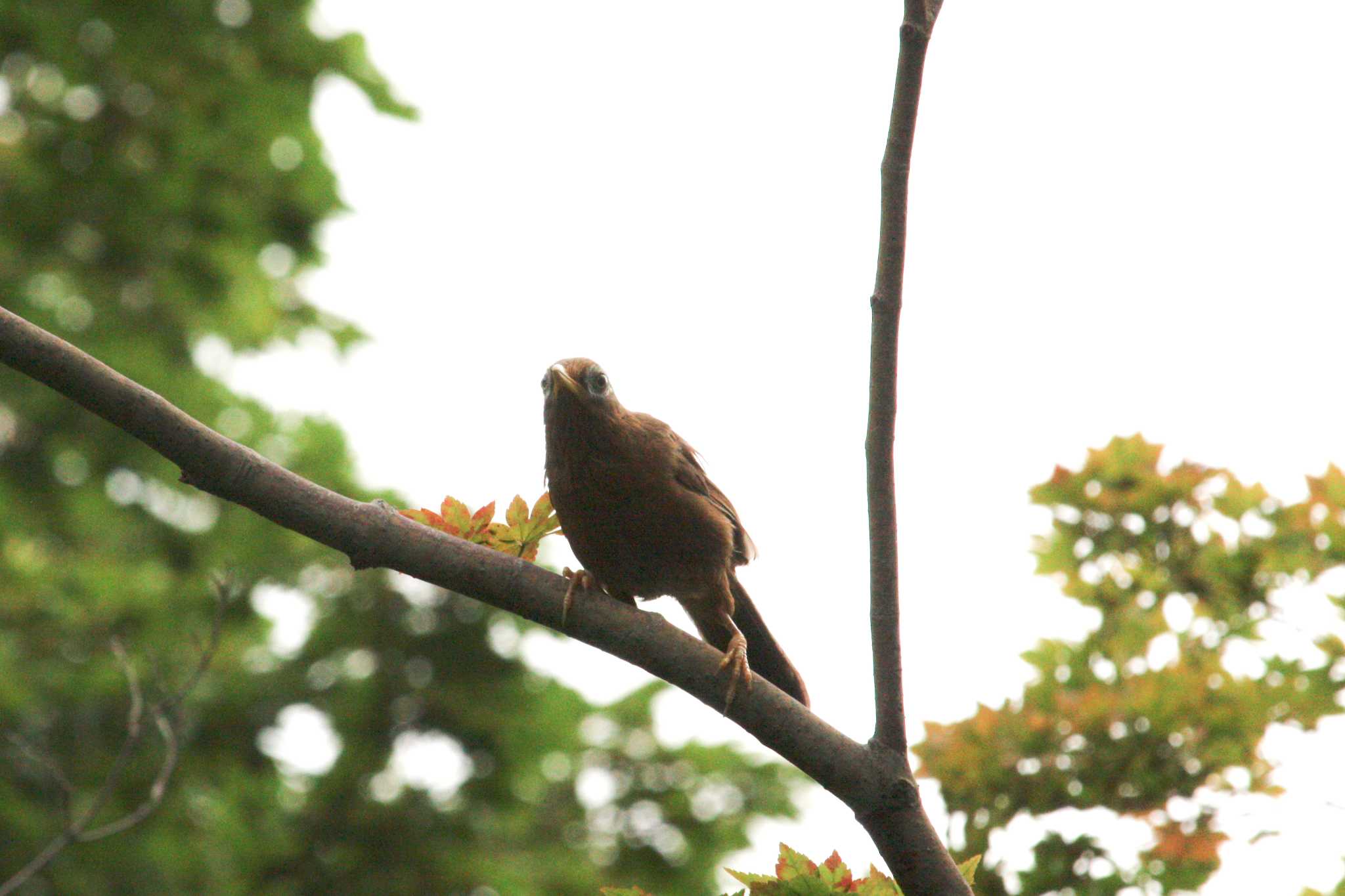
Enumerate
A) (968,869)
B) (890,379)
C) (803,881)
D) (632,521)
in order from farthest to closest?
(632,521) → (968,869) → (890,379) → (803,881)

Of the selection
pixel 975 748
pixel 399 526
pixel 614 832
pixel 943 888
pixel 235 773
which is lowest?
pixel 943 888

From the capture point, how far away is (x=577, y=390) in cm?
382

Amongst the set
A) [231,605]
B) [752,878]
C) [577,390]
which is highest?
[231,605]

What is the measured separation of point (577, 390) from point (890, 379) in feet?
4.85

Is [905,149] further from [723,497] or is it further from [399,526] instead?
[723,497]

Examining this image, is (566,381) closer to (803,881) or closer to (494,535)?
(494,535)

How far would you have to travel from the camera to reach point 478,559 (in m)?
2.74

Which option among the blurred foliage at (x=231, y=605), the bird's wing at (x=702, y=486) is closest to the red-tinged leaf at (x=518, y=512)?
the bird's wing at (x=702, y=486)

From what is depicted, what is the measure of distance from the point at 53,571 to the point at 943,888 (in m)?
5.86

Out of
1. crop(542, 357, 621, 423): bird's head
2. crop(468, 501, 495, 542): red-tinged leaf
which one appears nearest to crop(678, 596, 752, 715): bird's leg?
crop(542, 357, 621, 423): bird's head

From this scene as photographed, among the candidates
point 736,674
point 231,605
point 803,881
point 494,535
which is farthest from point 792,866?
point 231,605

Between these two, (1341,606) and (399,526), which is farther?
(1341,606)

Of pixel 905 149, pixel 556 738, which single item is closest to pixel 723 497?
pixel 905 149

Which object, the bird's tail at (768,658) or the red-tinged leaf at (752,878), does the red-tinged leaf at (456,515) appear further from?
the bird's tail at (768,658)
